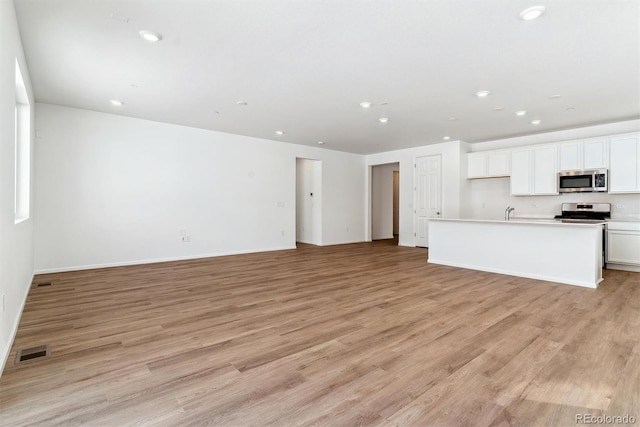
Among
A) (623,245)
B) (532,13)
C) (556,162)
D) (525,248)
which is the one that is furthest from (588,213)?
(532,13)

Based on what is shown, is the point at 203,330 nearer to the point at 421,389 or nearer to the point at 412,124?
the point at 421,389

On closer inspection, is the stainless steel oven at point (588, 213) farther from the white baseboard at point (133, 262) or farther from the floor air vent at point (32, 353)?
the floor air vent at point (32, 353)

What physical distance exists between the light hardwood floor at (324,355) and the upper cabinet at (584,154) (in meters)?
2.54

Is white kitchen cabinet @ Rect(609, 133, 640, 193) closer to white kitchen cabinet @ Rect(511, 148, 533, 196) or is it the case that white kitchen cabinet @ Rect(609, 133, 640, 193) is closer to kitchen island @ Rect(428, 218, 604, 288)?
white kitchen cabinet @ Rect(511, 148, 533, 196)

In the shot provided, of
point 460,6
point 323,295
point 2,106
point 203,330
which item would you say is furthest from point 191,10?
point 323,295

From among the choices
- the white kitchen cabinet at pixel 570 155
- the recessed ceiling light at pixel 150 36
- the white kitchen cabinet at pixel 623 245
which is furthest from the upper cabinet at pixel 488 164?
the recessed ceiling light at pixel 150 36

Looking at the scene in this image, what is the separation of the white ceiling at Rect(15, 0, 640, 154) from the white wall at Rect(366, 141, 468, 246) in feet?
6.56

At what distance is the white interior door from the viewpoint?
770 centimetres

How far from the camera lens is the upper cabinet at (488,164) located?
22.1 ft

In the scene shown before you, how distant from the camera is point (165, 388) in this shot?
1.84 metres

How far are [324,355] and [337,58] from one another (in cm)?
284

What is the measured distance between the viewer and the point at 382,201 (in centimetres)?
1002

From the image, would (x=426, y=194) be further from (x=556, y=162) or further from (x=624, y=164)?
(x=624, y=164)

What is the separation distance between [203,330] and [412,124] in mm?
4988
